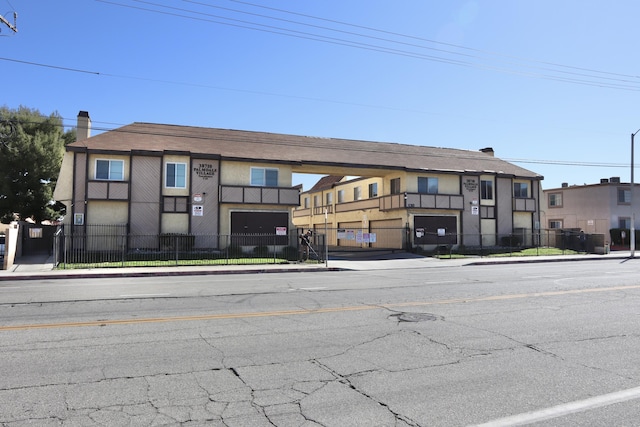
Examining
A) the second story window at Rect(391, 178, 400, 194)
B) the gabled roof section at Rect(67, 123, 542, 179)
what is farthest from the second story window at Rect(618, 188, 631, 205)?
the second story window at Rect(391, 178, 400, 194)

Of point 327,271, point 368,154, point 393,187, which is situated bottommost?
point 327,271

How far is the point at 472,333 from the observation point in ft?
23.5

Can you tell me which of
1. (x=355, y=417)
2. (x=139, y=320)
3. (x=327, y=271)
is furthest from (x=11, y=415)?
(x=327, y=271)

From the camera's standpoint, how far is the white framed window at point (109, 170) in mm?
26422

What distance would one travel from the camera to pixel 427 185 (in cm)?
3400

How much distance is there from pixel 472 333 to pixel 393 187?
1119 inches

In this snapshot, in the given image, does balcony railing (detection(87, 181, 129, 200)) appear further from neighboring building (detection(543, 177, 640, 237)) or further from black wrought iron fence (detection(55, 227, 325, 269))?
neighboring building (detection(543, 177, 640, 237))

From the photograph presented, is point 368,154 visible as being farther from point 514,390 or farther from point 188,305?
point 514,390

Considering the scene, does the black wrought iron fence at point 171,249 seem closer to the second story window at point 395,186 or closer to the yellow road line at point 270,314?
the second story window at point 395,186

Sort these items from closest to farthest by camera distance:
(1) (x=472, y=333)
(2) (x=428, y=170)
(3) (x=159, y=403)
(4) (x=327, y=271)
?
(3) (x=159, y=403) → (1) (x=472, y=333) → (4) (x=327, y=271) → (2) (x=428, y=170)

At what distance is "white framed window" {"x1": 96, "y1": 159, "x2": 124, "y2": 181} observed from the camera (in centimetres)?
2642

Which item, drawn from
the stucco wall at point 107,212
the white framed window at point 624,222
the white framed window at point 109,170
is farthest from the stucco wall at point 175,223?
the white framed window at point 624,222

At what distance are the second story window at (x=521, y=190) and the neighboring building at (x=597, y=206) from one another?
504 cm

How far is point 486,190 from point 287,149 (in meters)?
15.8
